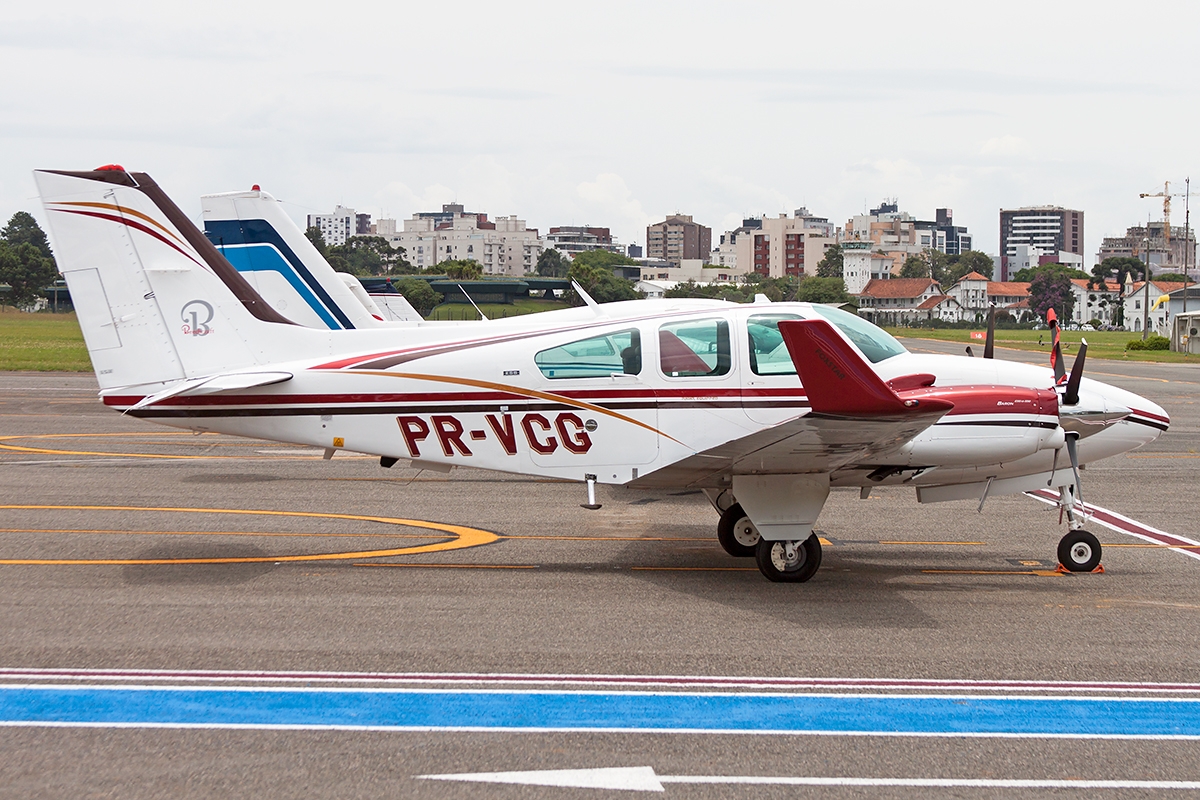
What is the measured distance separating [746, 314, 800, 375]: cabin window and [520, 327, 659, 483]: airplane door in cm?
103

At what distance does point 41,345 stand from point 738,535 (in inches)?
2209

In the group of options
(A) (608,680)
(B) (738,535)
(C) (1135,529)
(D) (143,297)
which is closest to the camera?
(A) (608,680)

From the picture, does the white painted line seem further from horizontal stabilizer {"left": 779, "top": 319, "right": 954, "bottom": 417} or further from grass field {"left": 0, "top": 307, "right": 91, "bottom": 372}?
grass field {"left": 0, "top": 307, "right": 91, "bottom": 372}

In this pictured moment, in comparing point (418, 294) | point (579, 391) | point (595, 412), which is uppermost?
point (418, 294)

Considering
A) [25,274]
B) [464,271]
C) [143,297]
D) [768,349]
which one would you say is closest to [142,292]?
A: [143,297]

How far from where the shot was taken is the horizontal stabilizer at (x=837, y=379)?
801 centimetres

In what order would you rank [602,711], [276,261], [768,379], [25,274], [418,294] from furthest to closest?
[25,274], [418,294], [276,261], [768,379], [602,711]

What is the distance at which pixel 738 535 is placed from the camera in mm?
10930

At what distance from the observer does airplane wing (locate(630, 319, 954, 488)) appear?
8070 millimetres

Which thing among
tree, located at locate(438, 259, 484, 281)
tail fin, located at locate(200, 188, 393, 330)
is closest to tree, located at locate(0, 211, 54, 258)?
tree, located at locate(438, 259, 484, 281)

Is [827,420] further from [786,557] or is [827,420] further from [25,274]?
[25,274]

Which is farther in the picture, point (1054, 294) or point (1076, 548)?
point (1054, 294)

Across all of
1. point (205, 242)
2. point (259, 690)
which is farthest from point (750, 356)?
point (205, 242)

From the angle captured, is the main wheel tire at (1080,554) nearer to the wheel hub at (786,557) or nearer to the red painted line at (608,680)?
the wheel hub at (786,557)
